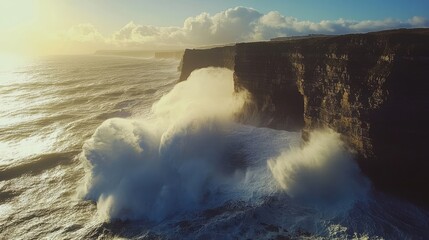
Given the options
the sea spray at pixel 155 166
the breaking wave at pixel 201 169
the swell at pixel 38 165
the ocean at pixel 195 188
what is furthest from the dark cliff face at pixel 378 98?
the swell at pixel 38 165

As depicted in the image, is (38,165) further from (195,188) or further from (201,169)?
Result: (195,188)

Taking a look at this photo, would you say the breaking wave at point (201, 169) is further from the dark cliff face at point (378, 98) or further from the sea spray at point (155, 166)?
the dark cliff face at point (378, 98)

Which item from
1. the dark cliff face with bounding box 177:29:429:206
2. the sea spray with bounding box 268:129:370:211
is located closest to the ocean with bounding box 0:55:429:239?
the sea spray with bounding box 268:129:370:211

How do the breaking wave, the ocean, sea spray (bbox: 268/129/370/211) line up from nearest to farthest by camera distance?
the ocean
sea spray (bbox: 268/129/370/211)
the breaking wave

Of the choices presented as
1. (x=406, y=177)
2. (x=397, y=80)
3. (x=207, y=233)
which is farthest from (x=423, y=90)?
(x=207, y=233)

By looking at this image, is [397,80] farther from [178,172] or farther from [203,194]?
[178,172]

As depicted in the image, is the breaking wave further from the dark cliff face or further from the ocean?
the dark cliff face
